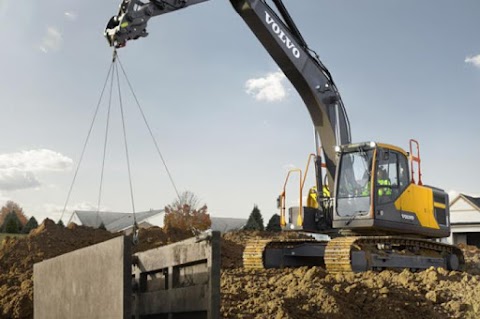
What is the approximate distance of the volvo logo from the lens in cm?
1351

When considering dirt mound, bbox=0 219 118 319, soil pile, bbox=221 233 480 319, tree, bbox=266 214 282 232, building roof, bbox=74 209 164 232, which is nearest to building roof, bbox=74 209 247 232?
building roof, bbox=74 209 164 232

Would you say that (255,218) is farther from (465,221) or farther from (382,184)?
(382,184)

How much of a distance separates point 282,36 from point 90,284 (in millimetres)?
9362

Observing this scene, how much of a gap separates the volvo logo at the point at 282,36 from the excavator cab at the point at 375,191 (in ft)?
8.32

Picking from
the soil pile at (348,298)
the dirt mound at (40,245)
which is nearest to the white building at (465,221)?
the dirt mound at (40,245)

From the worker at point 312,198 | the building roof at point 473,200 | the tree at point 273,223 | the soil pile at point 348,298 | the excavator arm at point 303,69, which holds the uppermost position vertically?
the excavator arm at point 303,69

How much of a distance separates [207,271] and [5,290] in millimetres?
9108

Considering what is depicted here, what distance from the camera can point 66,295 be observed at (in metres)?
6.37

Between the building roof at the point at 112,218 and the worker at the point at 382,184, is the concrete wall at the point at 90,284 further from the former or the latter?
the building roof at the point at 112,218

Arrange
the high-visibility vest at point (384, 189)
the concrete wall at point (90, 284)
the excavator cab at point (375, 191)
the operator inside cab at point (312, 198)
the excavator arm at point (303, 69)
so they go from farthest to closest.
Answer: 1. the operator inside cab at point (312, 198)
2. the excavator arm at point (303, 69)
3. the high-visibility vest at point (384, 189)
4. the excavator cab at point (375, 191)
5. the concrete wall at point (90, 284)

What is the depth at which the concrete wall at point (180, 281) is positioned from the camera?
15.8 ft

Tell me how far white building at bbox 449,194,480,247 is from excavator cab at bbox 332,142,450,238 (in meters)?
26.7

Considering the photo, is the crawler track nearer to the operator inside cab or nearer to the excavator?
the excavator

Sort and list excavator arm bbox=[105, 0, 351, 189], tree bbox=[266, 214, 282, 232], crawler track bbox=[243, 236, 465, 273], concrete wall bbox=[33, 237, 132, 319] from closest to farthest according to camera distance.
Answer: concrete wall bbox=[33, 237, 132, 319] → crawler track bbox=[243, 236, 465, 273] → excavator arm bbox=[105, 0, 351, 189] → tree bbox=[266, 214, 282, 232]
